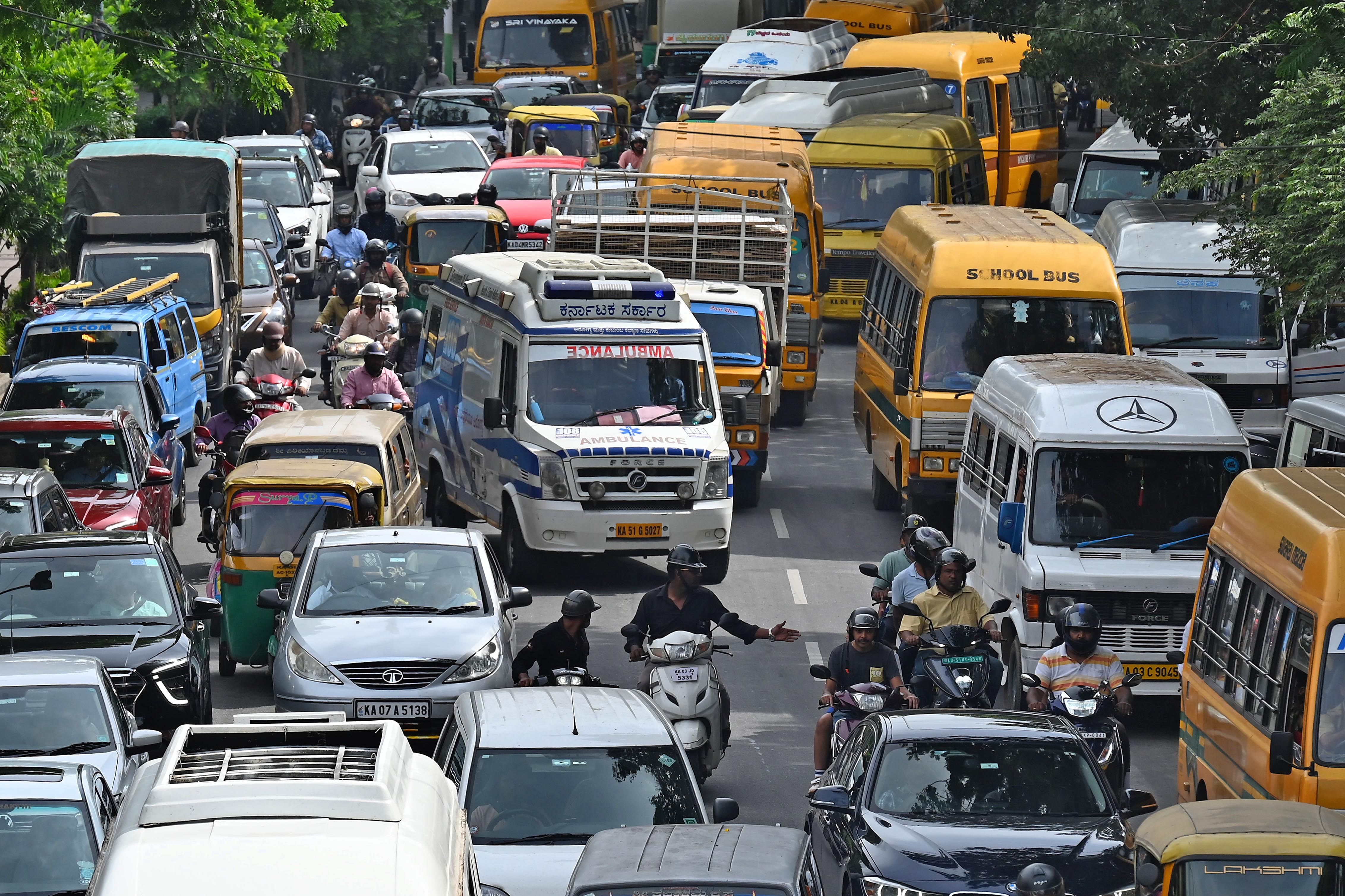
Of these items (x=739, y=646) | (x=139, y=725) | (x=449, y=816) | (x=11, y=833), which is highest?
(x=449, y=816)

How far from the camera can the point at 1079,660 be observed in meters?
12.7

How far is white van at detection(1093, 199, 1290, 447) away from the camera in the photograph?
21922 mm

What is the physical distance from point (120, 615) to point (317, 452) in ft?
11.7

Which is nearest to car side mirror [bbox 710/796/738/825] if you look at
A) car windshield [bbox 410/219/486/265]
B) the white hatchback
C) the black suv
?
the black suv

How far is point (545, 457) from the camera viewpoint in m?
18.0

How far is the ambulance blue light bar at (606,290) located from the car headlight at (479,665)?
5561 mm

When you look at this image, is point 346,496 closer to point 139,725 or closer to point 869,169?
point 139,725

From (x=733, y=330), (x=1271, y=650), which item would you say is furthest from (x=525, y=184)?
(x=1271, y=650)

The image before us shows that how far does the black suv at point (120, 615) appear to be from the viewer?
44.1 feet

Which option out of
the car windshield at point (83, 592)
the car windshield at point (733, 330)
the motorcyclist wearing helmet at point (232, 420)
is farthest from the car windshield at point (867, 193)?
the car windshield at point (83, 592)

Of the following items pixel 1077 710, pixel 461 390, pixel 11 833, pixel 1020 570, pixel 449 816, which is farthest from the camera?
pixel 461 390

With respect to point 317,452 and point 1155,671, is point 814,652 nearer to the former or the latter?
point 1155,671

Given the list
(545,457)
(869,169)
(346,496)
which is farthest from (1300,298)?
(869,169)

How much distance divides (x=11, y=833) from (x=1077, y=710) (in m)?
5.91
